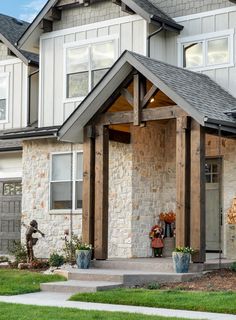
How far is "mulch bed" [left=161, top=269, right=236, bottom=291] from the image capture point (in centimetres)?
1316

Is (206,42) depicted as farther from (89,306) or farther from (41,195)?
(89,306)

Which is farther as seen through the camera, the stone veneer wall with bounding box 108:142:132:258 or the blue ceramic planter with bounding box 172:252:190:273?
the stone veneer wall with bounding box 108:142:132:258

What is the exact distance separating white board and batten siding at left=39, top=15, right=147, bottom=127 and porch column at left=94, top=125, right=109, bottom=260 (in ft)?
11.6

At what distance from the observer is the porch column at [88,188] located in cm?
1653

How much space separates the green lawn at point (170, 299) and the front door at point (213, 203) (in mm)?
5396

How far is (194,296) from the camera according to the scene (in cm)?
1198

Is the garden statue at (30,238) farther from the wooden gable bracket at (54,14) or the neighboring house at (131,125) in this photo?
the wooden gable bracket at (54,14)

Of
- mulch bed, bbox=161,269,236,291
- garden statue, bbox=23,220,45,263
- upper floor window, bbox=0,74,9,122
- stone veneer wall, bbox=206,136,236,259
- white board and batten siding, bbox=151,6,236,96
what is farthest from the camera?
upper floor window, bbox=0,74,9,122

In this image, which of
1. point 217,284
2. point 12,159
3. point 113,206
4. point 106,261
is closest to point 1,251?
point 12,159

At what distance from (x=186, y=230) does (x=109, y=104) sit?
3.63 metres

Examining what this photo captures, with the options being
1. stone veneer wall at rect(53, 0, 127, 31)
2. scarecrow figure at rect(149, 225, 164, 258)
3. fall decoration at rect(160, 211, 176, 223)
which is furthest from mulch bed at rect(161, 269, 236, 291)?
stone veneer wall at rect(53, 0, 127, 31)

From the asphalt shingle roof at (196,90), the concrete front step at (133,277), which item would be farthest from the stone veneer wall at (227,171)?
the concrete front step at (133,277)

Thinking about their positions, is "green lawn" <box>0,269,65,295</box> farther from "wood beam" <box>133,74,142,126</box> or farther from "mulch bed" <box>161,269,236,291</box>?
"wood beam" <box>133,74,142,126</box>

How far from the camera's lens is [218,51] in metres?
18.2
